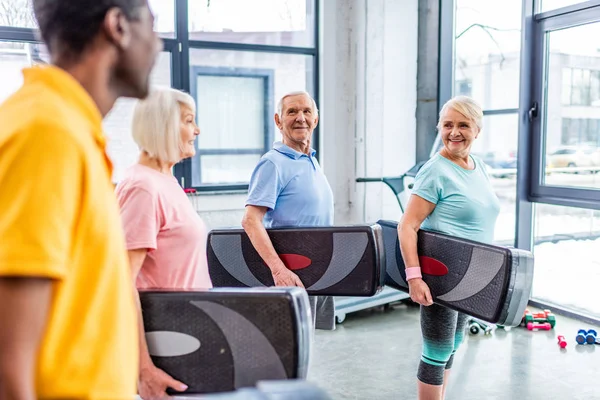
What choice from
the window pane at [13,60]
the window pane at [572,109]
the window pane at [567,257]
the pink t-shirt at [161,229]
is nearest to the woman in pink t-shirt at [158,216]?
the pink t-shirt at [161,229]

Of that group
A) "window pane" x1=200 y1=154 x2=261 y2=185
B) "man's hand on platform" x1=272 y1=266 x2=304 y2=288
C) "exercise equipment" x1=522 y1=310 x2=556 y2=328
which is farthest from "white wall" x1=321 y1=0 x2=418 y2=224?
"man's hand on platform" x1=272 y1=266 x2=304 y2=288

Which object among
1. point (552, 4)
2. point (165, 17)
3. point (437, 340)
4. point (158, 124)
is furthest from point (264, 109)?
point (158, 124)

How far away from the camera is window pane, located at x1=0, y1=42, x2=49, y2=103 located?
430cm

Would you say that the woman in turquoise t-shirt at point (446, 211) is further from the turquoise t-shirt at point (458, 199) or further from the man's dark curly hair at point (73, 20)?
the man's dark curly hair at point (73, 20)

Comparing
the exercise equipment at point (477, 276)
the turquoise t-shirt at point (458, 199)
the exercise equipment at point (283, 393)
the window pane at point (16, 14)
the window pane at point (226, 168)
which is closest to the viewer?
the exercise equipment at point (283, 393)

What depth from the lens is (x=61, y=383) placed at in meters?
0.71

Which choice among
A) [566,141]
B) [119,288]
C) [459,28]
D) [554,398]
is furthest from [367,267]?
[459,28]

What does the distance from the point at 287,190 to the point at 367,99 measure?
302 centimetres

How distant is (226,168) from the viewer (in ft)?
16.7

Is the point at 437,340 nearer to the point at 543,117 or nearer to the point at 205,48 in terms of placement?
the point at 543,117

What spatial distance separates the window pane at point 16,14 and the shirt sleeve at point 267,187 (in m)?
2.90

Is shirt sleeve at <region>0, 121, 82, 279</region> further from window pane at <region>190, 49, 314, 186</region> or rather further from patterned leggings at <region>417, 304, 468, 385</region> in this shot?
window pane at <region>190, 49, 314, 186</region>

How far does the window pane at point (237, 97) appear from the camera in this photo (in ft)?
16.2

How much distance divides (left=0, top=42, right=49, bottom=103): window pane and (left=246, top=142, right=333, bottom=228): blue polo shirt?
2.79 meters
